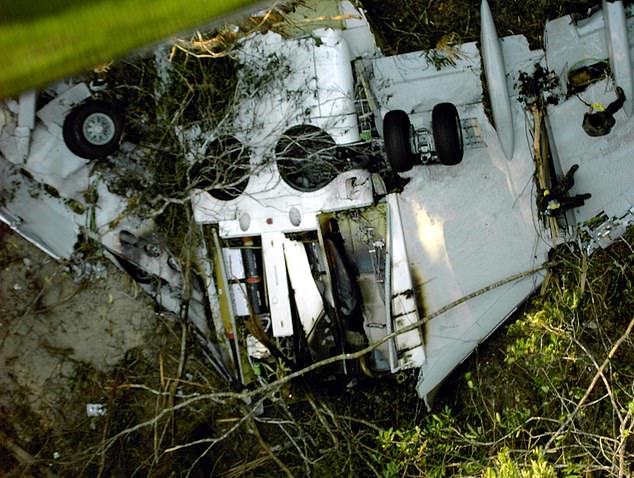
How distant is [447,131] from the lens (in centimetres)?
392

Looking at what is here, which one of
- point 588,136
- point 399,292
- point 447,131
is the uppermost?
point 447,131

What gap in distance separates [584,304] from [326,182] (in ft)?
5.37

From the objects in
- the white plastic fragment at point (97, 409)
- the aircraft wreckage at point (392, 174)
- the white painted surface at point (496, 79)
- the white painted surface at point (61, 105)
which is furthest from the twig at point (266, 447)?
the white painted surface at point (496, 79)

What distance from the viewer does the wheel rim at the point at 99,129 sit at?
4.47 m

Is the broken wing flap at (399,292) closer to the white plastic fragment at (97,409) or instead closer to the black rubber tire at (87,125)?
the black rubber tire at (87,125)

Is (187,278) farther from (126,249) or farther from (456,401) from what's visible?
(456,401)

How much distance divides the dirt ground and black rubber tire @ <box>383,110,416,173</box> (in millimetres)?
1998

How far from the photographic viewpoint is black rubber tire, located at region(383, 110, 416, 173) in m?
3.95

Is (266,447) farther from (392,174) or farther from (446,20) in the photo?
(446,20)

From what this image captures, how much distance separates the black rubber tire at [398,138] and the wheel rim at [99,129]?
171 cm

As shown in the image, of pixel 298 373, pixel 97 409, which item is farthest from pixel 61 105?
pixel 298 373

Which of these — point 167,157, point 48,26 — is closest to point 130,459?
point 167,157

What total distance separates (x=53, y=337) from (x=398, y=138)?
9.00 ft

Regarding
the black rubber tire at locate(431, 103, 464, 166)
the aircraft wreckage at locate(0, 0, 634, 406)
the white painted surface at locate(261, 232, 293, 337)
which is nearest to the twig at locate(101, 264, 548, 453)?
the aircraft wreckage at locate(0, 0, 634, 406)
